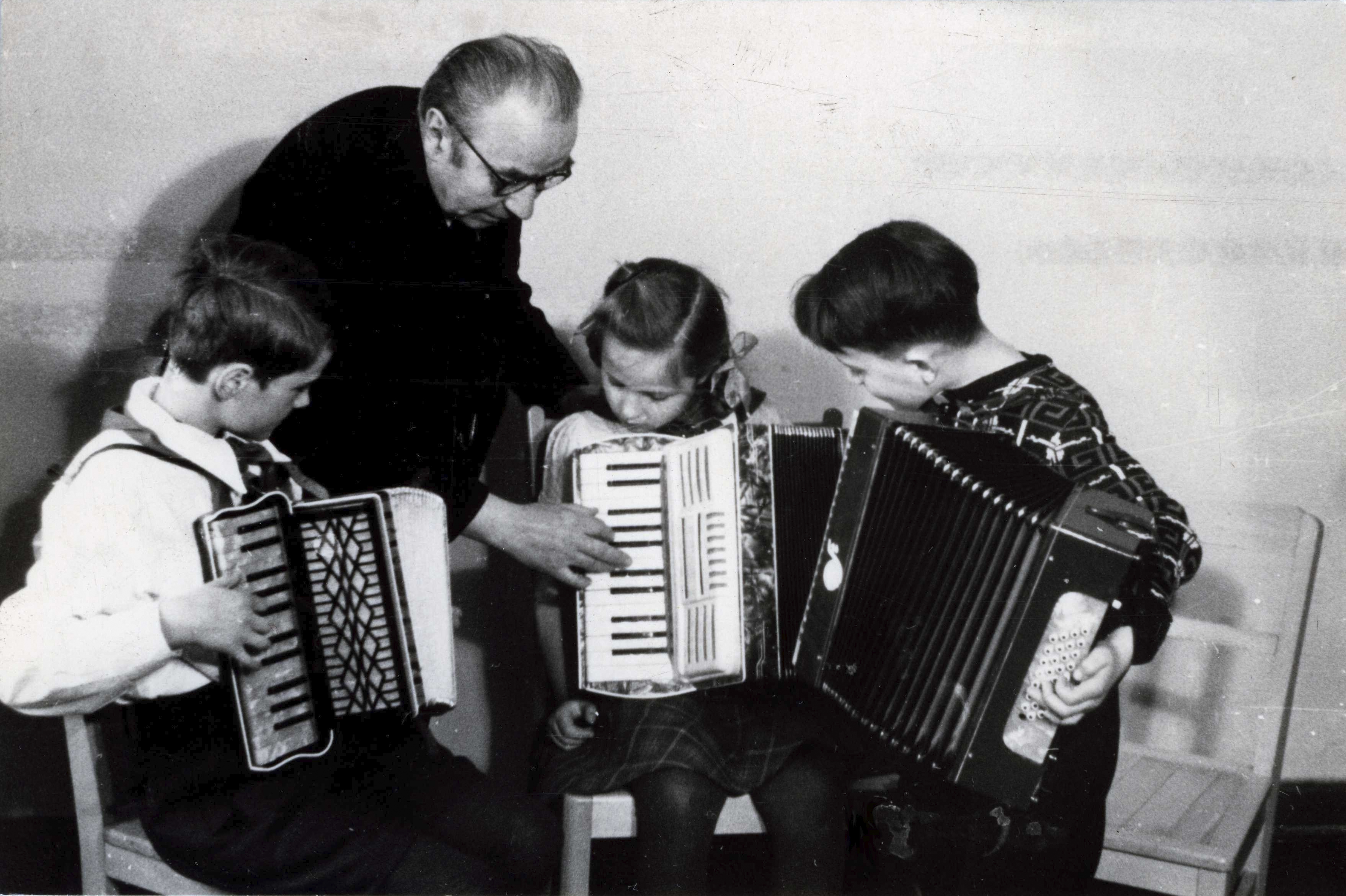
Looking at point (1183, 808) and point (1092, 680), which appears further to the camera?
point (1183, 808)

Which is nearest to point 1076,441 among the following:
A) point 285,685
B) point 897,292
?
point 897,292

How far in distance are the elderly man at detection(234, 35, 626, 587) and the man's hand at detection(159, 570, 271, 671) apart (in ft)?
0.85

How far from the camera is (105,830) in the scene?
5.39 ft

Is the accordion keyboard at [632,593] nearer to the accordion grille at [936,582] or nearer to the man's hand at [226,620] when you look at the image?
the accordion grille at [936,582]

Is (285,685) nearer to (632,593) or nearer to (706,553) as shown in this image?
(632,593)

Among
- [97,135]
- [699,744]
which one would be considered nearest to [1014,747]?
[699,744]

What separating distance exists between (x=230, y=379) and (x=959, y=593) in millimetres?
1117

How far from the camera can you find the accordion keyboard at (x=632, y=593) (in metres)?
1.68

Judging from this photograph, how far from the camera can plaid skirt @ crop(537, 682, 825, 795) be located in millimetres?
1708

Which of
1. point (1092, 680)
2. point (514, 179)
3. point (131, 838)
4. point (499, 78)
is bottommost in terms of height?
point (131, 838)

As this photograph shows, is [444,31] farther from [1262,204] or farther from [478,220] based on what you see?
[1262,204]

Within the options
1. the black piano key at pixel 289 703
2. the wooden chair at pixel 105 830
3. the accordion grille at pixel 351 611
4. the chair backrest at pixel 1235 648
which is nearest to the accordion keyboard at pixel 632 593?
the accordion grille at pixel 351 611

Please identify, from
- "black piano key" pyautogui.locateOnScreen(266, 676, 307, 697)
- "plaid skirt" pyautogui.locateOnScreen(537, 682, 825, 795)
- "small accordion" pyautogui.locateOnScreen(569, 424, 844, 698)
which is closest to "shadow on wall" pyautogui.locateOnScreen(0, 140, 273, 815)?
"black piano key" pyautogui.locateOnScreen(266, 676, 307, 697)

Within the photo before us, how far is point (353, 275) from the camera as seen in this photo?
1743mm
